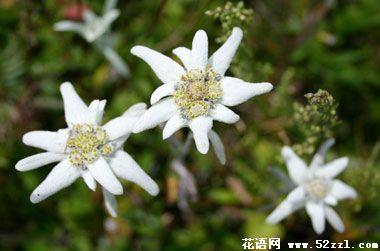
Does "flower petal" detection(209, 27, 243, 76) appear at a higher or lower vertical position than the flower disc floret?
higher

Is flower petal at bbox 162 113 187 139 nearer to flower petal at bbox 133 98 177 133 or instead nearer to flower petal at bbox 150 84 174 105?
flower petal at bbox 133 98 177 133

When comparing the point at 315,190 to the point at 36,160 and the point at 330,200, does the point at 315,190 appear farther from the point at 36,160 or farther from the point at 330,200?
the point at 36,160

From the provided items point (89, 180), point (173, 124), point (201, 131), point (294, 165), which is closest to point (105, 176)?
point (89, 180)

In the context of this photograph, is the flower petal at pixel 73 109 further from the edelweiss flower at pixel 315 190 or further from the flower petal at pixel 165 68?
the edelweiss flower at pixel 315 190

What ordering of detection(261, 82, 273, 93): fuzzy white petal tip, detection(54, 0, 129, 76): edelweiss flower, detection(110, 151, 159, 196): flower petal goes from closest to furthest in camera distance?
detection(261, 82, 273, 93): fuzzy white petal tip, detection(110, 151, 159, 196): flower petal, detection(54, 0, 129, 76): edelweiss flower

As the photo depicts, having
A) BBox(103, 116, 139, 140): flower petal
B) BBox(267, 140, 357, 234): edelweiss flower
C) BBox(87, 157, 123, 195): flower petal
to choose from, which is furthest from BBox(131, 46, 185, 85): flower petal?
BBox(267, 140, 357, 234): edelweiss flower
